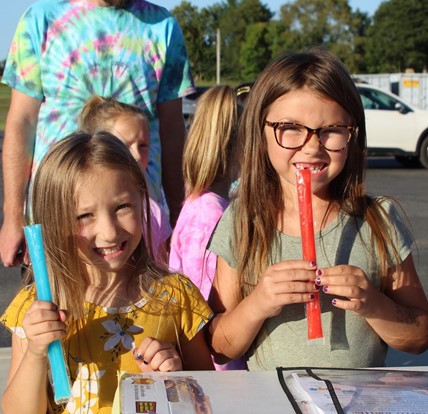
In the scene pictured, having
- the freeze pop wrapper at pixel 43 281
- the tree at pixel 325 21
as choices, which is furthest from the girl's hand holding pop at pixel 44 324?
the tree at pixel 325 21

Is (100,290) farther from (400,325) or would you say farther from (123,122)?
(123,122)

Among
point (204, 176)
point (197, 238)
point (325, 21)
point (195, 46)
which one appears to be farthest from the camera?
point (325, 21)

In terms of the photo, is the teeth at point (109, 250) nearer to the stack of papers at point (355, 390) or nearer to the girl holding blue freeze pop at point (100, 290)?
the girl holding blue freeze pop at point (100, 290)

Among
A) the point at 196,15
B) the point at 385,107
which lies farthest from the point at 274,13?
the point at 385,107

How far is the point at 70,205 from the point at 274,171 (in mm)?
592

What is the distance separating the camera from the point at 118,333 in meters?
2.13

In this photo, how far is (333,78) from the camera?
2.25m

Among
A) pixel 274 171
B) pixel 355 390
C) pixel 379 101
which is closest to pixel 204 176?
pixel 274 171

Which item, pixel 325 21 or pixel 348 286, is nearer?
pixel 348 286

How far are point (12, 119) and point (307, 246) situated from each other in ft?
5.18

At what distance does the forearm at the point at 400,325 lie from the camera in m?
2.12

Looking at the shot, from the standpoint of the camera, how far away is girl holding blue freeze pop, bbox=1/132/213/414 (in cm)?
207

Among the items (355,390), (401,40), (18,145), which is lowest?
(355,390)

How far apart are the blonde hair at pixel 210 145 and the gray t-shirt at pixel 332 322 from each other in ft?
3.64
